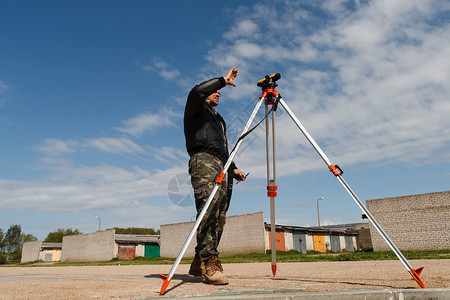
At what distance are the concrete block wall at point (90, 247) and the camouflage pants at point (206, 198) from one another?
37.4 meters

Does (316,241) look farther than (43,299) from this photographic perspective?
Yes

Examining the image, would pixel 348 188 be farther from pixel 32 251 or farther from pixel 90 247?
pixel 32 251

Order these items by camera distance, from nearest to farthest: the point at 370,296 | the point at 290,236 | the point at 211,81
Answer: the point at 370,296, the point at 211,81, the point at 290,236

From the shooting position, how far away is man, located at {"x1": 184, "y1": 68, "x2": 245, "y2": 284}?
3.40 metres

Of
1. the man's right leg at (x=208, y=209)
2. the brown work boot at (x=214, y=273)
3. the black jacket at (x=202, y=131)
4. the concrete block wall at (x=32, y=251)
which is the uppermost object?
the black jacket at (x=202, y=131)

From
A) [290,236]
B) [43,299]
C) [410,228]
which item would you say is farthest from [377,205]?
[43,299]

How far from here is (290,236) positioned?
1198 inches

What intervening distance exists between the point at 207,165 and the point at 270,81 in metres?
1.28

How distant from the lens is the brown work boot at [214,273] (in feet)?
10.3

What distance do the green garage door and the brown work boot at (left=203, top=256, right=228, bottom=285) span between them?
132ft

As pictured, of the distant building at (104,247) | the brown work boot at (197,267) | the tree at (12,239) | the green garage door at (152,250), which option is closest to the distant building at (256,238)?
the distant building at (104,247)

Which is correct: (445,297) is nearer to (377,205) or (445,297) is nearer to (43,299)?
→ (43,299)

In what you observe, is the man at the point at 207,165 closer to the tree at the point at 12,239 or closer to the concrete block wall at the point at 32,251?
the concrete block wall at the point at 32,251

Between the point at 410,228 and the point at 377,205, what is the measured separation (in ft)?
7.67
